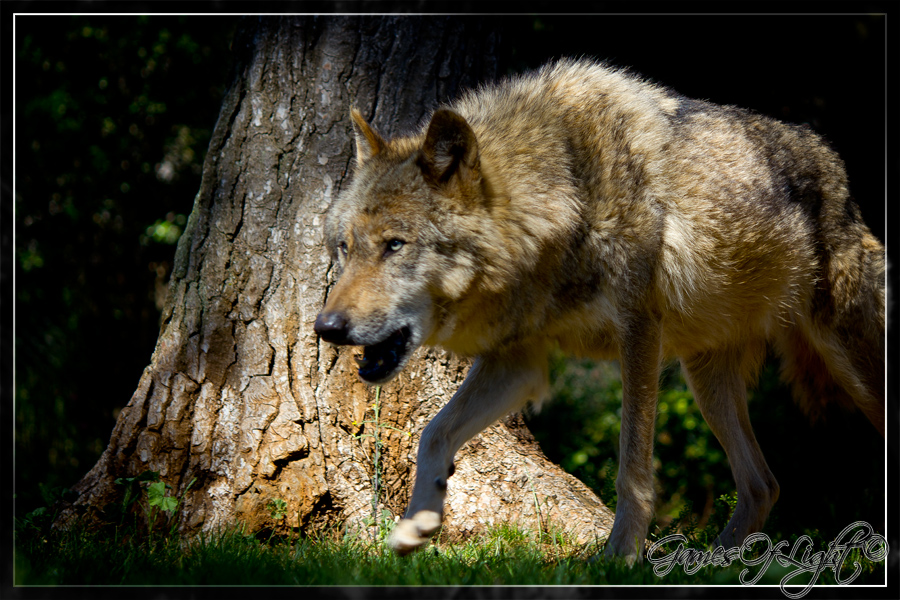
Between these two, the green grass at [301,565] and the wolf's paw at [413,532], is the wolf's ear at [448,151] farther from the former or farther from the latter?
the green grass at [301,565]

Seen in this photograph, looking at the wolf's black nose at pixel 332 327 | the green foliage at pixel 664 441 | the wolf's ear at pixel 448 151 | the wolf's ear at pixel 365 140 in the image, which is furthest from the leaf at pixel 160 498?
the green foliage at pixel 664 441

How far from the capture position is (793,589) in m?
3.11

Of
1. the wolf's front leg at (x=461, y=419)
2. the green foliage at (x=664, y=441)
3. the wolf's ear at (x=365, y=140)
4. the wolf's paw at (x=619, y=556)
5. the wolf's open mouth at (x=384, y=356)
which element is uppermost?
the wolf's ear at (x=365, y=140)

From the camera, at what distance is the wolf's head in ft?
11.0

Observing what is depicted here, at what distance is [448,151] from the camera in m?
3.45

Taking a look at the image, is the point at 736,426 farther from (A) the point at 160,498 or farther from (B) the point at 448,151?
(A) the point at 160,498

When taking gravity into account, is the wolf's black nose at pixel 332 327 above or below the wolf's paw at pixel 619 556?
above

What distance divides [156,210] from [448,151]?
5518 mm

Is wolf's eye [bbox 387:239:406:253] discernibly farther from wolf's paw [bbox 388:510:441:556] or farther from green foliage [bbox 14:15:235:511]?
green foliage [bbox 14:15:235:511]

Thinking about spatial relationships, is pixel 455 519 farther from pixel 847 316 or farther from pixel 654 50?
pixel 654 50

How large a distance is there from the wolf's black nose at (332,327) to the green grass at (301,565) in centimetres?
99

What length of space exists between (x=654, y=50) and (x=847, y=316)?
8.12 feet

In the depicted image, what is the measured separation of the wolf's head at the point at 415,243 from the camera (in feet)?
11.0

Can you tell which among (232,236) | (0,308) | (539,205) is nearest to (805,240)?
(539,205)
